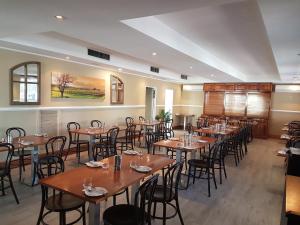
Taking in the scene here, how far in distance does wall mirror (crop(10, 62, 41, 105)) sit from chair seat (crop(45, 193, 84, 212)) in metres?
3.36

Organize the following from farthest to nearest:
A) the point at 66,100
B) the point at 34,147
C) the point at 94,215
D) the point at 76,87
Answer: the point at 76,87, the point at 66,100, the point at 34,147, the point at 94,215

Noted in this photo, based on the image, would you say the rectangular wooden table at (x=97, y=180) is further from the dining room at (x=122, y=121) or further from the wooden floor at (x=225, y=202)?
the wooden floor at (x=225, y=202)

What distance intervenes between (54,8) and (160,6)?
115cm

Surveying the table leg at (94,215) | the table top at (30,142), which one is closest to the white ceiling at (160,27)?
the table top at (30,142)

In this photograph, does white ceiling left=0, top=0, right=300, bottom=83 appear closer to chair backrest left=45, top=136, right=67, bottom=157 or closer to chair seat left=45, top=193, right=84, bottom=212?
chair backrest left=45, top=136, right=67, bottom=157

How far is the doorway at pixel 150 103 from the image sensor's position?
34.9 ft

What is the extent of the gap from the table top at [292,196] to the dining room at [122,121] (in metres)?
0.01

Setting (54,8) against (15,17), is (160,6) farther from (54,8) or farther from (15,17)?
(15,17)

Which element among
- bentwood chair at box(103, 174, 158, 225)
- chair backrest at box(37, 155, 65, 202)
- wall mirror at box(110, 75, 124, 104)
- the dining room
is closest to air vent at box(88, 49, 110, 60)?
the dining room

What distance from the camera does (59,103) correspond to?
6.10 metres

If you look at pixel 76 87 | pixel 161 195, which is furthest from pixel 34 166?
pixel 76 87

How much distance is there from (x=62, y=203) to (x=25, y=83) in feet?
12.3

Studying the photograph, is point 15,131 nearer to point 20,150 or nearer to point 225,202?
point 20,150

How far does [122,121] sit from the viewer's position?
27.9 ft
